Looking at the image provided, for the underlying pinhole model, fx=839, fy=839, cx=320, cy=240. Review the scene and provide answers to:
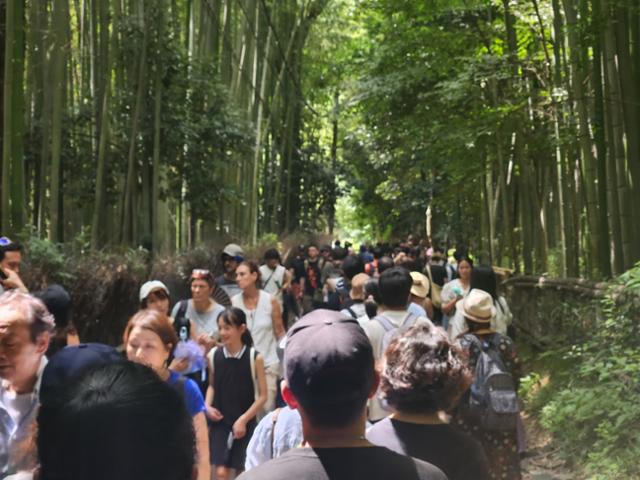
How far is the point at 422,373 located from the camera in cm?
238

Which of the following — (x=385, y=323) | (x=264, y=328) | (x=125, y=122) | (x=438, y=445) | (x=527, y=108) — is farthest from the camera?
(x=125, y=122)

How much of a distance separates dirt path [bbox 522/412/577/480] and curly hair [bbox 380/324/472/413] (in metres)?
3.17

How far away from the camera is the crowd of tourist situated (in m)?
1.45

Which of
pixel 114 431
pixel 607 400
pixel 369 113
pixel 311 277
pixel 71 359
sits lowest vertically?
pixel 311 277

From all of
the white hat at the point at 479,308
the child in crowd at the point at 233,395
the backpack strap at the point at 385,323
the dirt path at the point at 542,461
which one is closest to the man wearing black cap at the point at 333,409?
the white hat at the point at 479,308

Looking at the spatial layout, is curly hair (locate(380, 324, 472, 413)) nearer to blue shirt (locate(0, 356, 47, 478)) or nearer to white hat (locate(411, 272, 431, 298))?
blue shirt (locate(0, 356, 47, 478))

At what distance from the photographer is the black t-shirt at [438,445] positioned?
229 centimetres

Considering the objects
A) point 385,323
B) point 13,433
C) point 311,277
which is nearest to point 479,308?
point 385,323

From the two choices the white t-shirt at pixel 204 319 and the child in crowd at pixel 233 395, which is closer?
the child in crowd at pixel 233 395

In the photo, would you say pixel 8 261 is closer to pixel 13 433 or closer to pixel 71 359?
pixel 13 433

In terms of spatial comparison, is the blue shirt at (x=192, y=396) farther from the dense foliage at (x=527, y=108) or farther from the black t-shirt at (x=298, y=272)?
the black t-shirt at (x=298, y=272)

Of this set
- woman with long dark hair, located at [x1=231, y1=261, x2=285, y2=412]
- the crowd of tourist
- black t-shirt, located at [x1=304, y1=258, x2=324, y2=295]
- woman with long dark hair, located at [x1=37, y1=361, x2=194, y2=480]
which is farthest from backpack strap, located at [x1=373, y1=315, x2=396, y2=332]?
black t-shirt, located at [x1=304, y1=258, x2=324, y2=295]

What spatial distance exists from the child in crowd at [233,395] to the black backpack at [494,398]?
1.16 metres

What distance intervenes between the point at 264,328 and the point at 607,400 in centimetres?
217
